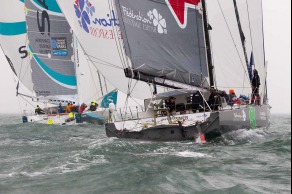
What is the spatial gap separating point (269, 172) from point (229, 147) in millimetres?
3083

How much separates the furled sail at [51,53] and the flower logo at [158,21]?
16.0 m

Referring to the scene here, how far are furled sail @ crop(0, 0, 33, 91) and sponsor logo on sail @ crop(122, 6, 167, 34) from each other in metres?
20.0

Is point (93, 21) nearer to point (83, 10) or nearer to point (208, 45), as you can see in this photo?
point (83, 10)

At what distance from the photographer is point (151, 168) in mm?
8148

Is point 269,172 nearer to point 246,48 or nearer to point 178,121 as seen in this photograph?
point 178,121

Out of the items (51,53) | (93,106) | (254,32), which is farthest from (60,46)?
(254,32)

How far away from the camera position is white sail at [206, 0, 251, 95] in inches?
594

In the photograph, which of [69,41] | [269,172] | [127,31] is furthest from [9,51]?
[269,172]

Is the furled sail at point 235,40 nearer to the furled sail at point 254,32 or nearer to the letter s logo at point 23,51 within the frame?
the furled sail at point 254,32

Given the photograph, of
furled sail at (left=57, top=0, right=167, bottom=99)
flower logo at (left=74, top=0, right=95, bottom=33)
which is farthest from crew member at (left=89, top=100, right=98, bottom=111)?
flower logo at (left=74, top=0, right=95, bottom=33)

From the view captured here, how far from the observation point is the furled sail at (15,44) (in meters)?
31.9

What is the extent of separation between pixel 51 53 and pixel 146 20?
16508 mm

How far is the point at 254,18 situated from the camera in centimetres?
Result: 1594

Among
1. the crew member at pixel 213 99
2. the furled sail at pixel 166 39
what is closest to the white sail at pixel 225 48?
the furled sail at pixel 166 39
